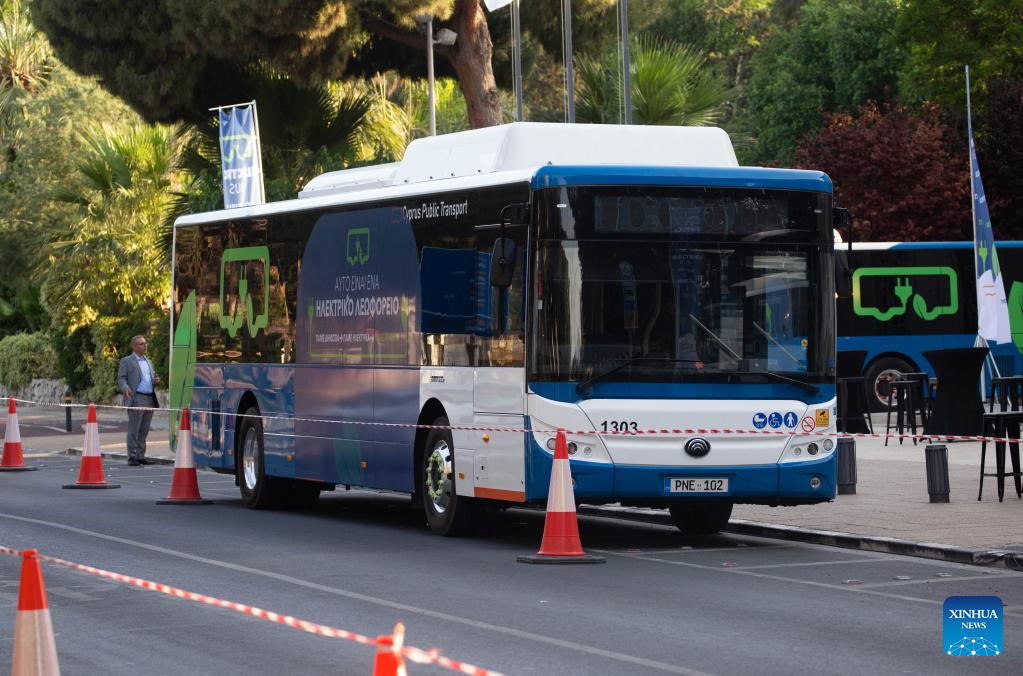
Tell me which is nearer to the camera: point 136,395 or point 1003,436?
point 1003,436

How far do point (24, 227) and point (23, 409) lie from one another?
6111 millimetres

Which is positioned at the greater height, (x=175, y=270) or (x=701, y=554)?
(x=175, y=270)

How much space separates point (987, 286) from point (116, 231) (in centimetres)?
2047

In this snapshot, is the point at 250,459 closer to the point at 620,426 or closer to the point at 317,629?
the point at 620,426

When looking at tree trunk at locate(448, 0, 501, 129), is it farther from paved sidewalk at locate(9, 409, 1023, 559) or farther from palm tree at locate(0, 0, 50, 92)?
palm tree at locate(0, 0, 50, 92)

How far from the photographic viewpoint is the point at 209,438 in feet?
67.9

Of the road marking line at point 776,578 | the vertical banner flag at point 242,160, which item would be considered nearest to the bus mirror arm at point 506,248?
the road marking line at point 776,578

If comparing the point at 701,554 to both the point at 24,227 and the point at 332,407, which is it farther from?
the point at 24,227

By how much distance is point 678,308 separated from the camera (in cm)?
1438

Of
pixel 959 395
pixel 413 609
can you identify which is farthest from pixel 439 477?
pixel 959 395

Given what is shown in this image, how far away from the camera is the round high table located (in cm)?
2300

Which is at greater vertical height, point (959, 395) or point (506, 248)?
point (506, 248)

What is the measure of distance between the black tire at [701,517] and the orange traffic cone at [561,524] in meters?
2.57

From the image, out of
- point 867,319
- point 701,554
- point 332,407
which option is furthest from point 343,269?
point 867,319
